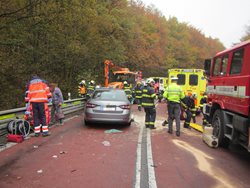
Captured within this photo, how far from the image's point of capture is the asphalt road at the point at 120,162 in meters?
5.01

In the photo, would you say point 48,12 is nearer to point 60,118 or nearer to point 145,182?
point 60,118

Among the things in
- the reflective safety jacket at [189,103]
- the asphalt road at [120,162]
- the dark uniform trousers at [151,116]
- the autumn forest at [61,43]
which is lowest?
the asphalt road at [120,162]

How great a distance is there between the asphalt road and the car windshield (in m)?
1.90

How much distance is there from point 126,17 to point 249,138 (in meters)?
31.9

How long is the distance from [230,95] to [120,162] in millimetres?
3074

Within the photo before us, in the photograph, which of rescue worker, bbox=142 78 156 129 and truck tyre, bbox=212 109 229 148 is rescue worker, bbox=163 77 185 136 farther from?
truck tyre, bbox=212 109 229 148

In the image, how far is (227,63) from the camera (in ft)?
25.0

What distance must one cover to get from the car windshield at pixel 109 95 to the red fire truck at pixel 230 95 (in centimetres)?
321

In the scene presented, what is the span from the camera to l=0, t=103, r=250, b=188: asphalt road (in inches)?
197

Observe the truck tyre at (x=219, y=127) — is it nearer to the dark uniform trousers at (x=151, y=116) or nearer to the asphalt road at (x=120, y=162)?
the asphalt road at (x=120, y=162)

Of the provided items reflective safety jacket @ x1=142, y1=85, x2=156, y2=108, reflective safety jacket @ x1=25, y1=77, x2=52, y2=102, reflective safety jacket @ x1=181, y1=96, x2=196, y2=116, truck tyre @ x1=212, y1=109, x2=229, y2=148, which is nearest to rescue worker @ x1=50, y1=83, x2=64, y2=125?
reflective safety jacket @ x1=25, y1=77, x2=52, y2=102

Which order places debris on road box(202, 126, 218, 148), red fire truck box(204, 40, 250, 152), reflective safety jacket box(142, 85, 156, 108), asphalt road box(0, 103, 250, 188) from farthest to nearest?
1. reflective safety jacket box(142, 85, 156, 108)
2. debris on road box(202, 126, 218, 148)
3. red fire truck box(204, 40, 250, 152)
4. asphalt road box(0, 103, 250, 188)

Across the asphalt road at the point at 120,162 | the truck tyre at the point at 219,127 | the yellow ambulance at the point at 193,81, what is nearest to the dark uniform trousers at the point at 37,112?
the asphalt road at the point at 120,162

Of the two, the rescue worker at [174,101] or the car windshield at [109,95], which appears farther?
the car windshield at [109,95]
